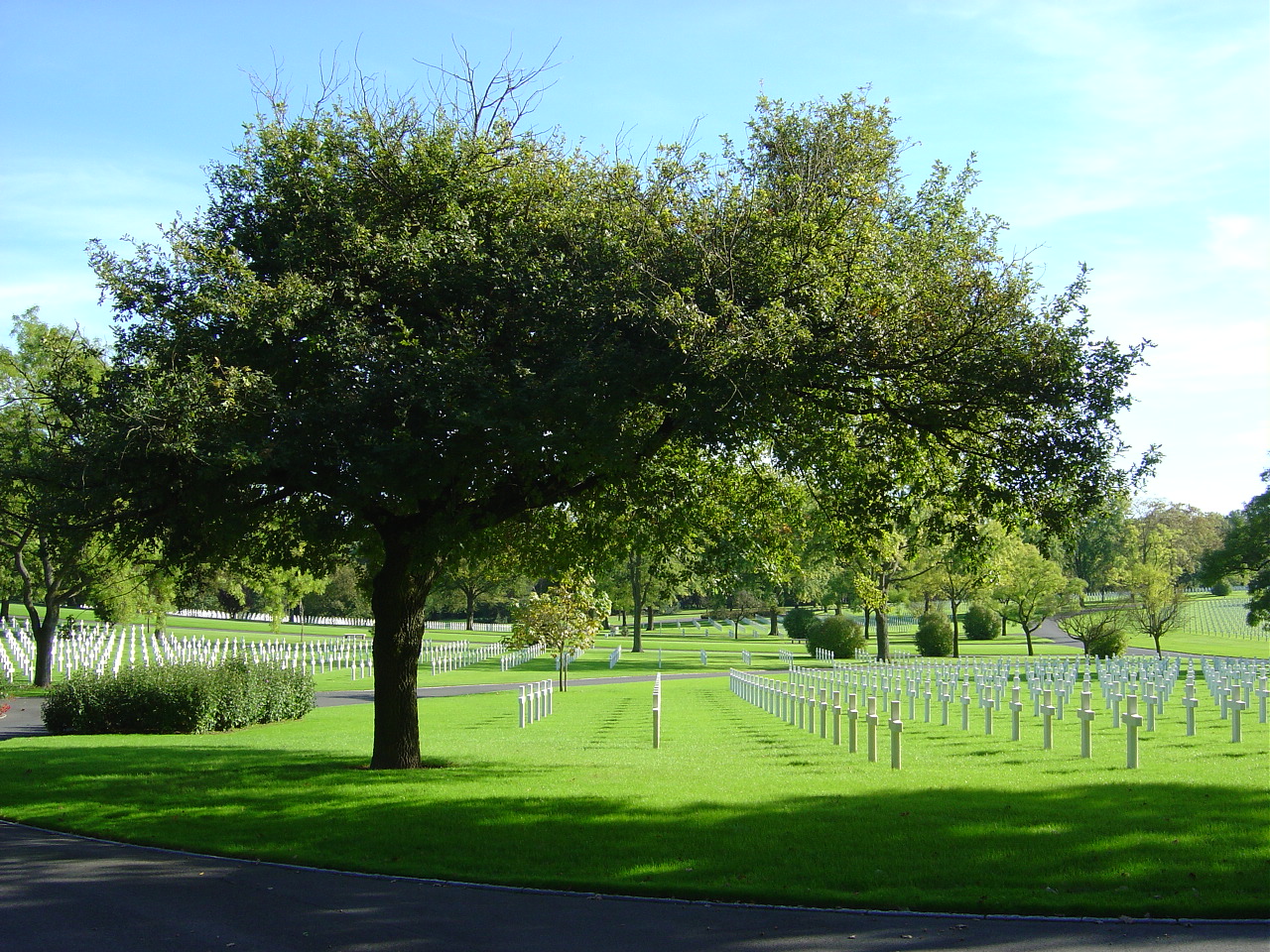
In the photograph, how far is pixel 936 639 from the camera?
56.0m

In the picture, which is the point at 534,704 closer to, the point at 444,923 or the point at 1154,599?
the point at 444,923

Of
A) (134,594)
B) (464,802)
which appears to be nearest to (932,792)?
(464,802)

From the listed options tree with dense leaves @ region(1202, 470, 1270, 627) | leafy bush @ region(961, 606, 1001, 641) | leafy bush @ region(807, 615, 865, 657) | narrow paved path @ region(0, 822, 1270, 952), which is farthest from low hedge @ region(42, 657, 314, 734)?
leafy bush @ region(961, 606, 1001, 641)

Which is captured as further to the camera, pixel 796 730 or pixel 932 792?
pixel 796 730

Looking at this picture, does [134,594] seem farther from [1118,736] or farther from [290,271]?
[1118,736]

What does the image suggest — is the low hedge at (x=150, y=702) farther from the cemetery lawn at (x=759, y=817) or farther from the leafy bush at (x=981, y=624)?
the leafy bush at (x=981, y=624)

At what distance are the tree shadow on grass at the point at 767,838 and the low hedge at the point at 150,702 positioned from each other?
38.0 feet

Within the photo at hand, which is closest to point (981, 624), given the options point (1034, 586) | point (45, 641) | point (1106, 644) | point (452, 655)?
point (1034, 586)

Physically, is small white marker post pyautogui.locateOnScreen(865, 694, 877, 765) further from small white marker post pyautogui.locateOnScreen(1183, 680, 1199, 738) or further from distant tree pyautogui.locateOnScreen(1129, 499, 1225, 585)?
distant tree pyautogui.locateOnScreen(1129, 499, 1225, 585)

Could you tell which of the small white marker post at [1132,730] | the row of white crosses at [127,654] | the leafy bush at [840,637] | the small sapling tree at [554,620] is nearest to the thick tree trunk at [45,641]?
the row of white crosses at [127,654]

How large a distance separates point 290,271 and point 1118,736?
14573 mm

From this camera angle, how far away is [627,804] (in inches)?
412

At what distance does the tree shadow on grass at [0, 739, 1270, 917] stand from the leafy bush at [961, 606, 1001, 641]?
62.9m

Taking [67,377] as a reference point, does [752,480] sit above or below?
below
